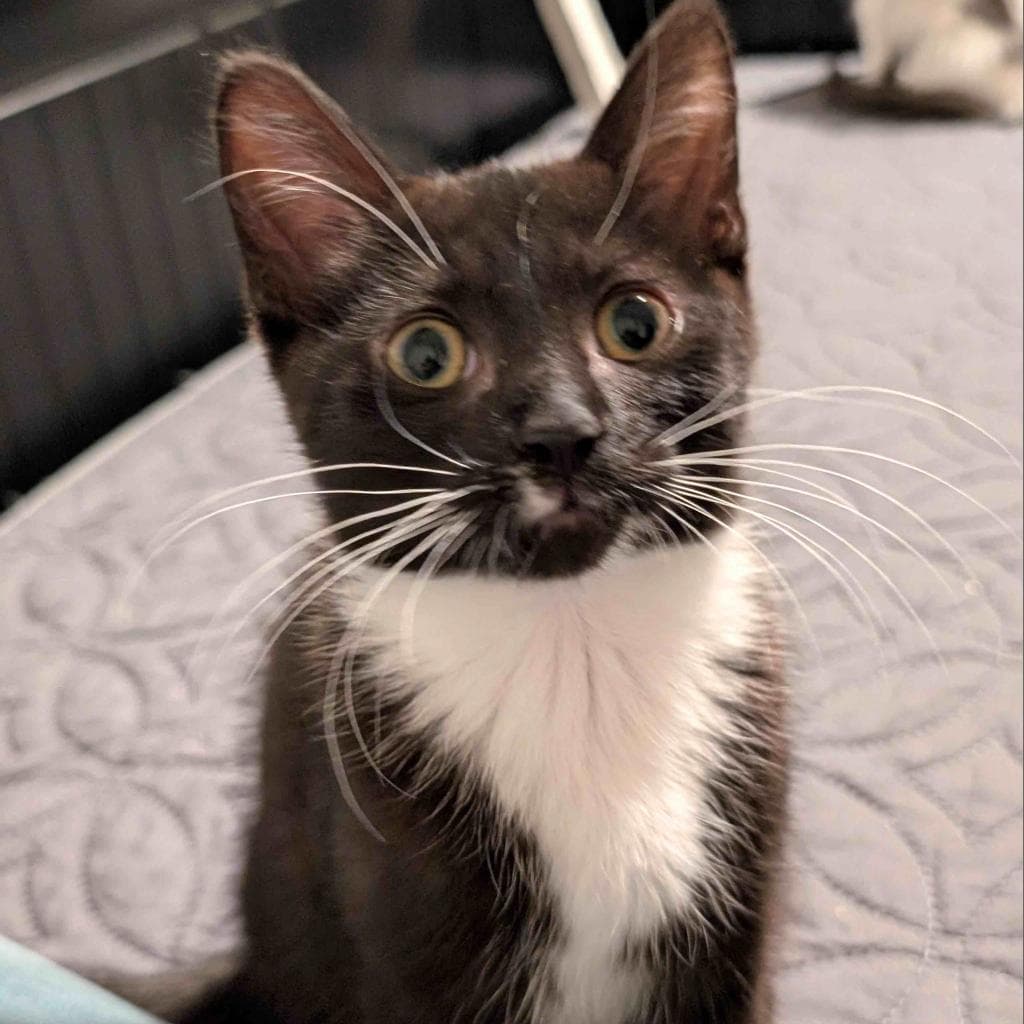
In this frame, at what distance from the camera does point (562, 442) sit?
0.61 metres

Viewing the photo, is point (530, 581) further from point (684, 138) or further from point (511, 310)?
point (684, 138)

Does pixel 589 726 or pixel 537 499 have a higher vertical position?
pixel 537 499

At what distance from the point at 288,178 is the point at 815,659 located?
0.70 meters

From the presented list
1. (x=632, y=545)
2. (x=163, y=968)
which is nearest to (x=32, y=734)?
(x=163, y=968)

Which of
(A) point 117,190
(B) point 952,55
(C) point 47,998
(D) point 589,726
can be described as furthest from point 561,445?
(B) point 952,55

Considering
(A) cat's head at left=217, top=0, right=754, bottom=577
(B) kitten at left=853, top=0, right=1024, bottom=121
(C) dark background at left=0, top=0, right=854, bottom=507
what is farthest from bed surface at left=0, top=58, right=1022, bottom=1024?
(B) kitten at left=853, top=0, right=1024, bottom=121

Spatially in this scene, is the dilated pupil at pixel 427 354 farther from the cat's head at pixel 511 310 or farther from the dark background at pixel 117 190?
the dark background at pixel 117 190

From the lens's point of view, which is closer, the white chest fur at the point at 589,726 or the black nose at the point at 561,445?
the black nose at the point at 561,445

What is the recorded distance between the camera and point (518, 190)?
76 centimetres

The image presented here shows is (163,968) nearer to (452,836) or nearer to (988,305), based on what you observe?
(452,836)

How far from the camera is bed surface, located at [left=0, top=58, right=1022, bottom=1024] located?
0.95 m

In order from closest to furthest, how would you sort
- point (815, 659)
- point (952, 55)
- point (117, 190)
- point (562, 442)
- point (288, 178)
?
point (562, 442)
point (288, 178)
point (815, 659)
point (117, 190)
point (952, 55)

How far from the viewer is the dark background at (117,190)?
142 centimetres

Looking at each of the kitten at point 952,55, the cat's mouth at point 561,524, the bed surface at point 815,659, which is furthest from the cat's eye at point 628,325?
the kitten at point 952,55
